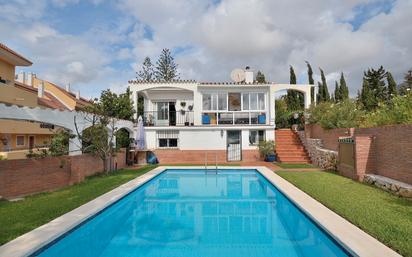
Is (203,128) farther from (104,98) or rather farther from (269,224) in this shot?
(269,224)

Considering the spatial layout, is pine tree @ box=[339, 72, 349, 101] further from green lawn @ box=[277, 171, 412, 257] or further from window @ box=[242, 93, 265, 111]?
green lawn @ box=[277, 171, 412, 257]

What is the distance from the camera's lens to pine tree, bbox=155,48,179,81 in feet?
154

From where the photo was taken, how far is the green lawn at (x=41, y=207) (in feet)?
22.1

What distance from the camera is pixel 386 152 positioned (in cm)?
1145

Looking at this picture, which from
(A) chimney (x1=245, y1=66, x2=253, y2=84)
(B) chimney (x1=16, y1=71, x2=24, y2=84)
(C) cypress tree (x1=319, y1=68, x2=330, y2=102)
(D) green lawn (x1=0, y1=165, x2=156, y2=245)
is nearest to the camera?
(D) green lawn (x1=0, y1=165, x2=156, y2=245)

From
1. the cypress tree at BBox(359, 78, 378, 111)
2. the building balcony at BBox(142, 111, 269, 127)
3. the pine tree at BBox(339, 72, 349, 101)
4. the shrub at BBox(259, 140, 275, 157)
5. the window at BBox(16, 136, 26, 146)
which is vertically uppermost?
the pine tree at BBox(339, 72, 349, 101)

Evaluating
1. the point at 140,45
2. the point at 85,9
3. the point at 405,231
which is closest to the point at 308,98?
the point at 140,45

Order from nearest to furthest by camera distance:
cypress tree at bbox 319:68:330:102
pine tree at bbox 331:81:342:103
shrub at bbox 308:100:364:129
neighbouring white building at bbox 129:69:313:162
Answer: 1. shrub at bbox 308:100:364:129
2. neighbouring white building at bbox 129:69:313:162
3. cypress tree at bbox 319:68:330:102
4. pine tree at bbox 331:81:342:103

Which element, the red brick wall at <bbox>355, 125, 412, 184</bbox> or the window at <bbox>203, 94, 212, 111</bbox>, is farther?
the window at <bbox>203, 94, 212, 111</bbox>

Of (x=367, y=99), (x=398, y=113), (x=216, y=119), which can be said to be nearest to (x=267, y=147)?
(x=216, y=119)

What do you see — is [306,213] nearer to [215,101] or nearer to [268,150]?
[268,150]

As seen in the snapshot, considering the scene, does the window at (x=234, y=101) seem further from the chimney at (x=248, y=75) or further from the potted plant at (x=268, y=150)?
the potted plant at (x=268, y=150)

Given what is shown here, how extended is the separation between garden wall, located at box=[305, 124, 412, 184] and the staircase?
24.2 ft

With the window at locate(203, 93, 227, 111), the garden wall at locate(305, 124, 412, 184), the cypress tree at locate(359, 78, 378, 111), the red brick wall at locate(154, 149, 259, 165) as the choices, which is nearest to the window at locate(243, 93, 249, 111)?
the window at locate(203, 93, 227, 111)
